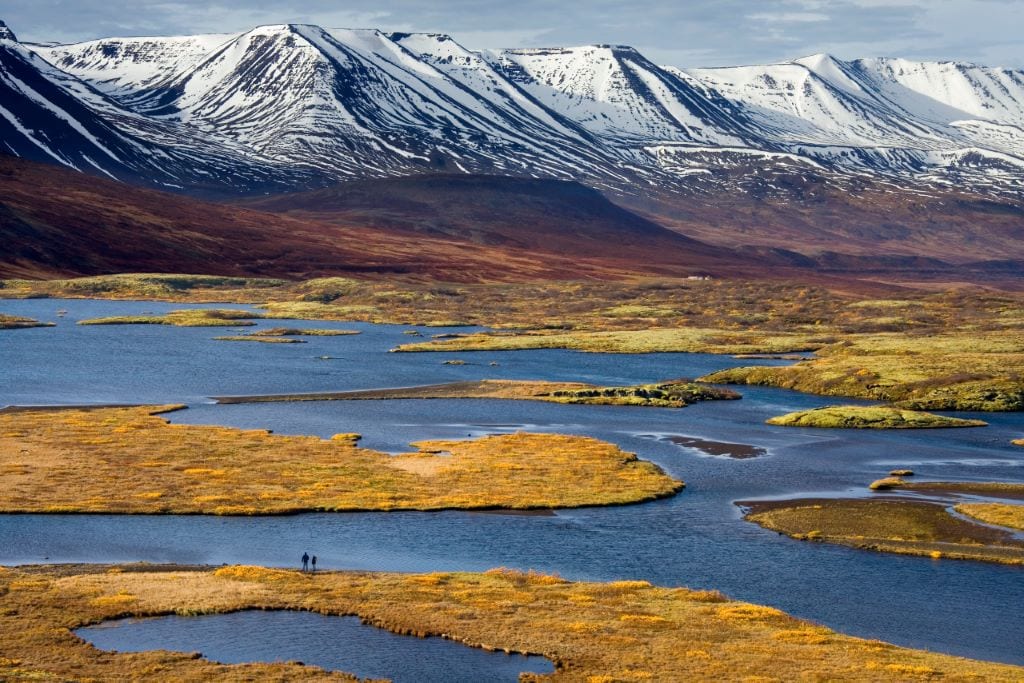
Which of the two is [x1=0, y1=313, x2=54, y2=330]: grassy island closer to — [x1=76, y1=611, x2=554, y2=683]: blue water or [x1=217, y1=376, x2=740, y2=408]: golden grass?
[x1=217, y1=376, x2=740, y2=408]: golden grass

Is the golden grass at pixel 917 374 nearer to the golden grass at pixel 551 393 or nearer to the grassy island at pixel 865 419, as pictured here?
the grassy island at pixel 865 419

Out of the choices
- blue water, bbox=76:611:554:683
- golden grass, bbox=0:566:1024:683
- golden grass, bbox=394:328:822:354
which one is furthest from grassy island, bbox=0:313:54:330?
blue water, bbox=76:611:554:683

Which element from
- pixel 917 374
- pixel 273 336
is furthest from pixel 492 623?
pixel 273 336

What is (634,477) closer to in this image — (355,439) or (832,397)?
(355,439)

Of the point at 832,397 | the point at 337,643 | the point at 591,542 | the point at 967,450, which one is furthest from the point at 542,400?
the point at 337,643


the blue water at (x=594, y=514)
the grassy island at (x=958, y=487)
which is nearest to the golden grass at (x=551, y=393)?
the blue water at (x=594, y=514)

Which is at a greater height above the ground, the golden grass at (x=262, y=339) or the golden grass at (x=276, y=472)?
the golden grass at (x=262, y=339)

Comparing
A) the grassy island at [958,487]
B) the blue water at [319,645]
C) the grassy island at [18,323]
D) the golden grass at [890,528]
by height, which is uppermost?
the grassy island at [18,323]
